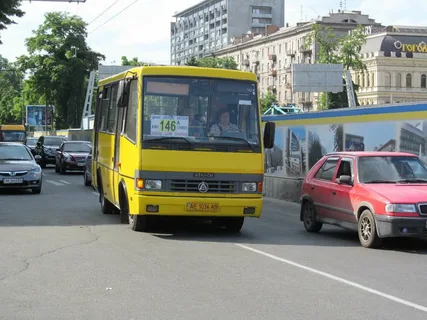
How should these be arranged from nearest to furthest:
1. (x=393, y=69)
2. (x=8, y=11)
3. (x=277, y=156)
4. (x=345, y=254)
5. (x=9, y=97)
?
(x=345, y=254) < (x=277, y=156) < (x=8, y=11) < (x=393, y=69) < (x=9, y=97)

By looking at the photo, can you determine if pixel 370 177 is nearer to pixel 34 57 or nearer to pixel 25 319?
pixel 25 319

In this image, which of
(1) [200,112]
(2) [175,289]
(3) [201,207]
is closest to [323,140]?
(1) [200,112]

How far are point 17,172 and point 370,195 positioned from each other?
548 inches

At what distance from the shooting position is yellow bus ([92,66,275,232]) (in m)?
13.1

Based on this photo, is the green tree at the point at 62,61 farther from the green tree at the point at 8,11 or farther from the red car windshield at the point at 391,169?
the red car windshield at the point at 391,169

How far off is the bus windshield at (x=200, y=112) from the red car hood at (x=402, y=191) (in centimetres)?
212

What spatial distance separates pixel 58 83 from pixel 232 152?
82.7 m

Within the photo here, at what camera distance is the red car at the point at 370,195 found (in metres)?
12.0

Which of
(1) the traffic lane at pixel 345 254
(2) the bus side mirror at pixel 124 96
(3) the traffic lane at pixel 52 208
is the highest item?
(2) the bus side mirror at pixel 124 96

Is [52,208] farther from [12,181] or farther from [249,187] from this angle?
[249,187]

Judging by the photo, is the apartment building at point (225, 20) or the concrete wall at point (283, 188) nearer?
the concrete wall at point (283, 188)

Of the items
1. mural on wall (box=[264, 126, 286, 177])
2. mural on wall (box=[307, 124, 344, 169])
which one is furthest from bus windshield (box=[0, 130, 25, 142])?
mural on wall (box=[307, 124, 344, 169])

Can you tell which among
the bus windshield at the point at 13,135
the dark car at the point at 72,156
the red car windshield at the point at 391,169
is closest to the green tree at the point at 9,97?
the bus windshield at the point at 13,135

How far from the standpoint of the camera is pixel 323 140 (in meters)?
23.4
